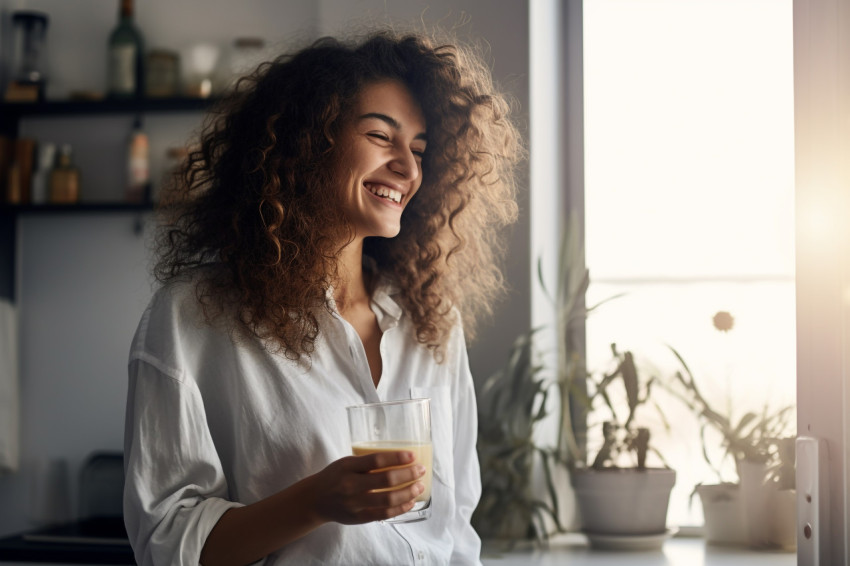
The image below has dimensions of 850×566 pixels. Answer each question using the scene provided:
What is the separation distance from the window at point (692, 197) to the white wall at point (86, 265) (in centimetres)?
93

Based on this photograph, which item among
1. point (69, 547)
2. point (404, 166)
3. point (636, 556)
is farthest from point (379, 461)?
point (69, 547)

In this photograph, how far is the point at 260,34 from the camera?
89.0 inches

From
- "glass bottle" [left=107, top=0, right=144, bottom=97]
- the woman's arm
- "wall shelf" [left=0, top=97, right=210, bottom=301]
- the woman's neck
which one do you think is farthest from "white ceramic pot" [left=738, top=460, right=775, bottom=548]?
"glass bottle" [left=107, top=0, right=144, bottom=97]

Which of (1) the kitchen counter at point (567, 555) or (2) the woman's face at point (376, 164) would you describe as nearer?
(2) the woman's face at point (376, 164)

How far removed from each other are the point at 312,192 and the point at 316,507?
447 mm

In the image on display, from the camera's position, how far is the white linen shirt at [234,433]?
92 centimetres

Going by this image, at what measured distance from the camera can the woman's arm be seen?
2.74 ft

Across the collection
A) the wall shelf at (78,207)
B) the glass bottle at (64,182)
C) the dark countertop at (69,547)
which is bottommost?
the dark countertop at (69,547)

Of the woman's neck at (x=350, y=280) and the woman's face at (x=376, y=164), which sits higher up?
the woman's face at (x=376, y=164)

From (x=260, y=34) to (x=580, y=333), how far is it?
48.2 inches

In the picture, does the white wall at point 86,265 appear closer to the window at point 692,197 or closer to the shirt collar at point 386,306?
A: the window at point 692,197

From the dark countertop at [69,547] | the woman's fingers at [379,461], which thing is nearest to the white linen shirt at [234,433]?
the woman's fingers at [379,461]

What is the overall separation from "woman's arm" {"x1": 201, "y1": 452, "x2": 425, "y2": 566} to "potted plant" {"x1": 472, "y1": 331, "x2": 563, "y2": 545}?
867 mm

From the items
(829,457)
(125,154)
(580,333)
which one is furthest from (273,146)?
(125,154)
